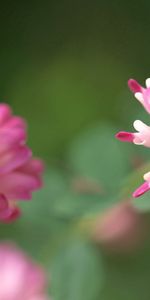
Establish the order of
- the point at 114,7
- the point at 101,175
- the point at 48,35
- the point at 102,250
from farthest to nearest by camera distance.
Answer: the point at 48,35 → the point at 114,7 → the point at 102,250 → the point at 101,175

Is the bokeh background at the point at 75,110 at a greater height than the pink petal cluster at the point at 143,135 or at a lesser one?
greater

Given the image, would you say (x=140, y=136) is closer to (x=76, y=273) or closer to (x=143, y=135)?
(x=143, y=135)

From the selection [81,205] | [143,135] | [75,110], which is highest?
[75,110]

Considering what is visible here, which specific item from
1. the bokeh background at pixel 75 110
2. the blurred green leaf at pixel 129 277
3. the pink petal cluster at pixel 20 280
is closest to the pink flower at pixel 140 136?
the bokeh background at pixel 75 110

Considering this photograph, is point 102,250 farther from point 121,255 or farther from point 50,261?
point 50,261

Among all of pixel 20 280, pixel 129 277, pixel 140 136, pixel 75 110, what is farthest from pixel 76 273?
pixel 75 110

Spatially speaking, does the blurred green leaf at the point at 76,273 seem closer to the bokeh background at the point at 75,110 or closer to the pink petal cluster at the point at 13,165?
the bokeh background at the point at 75,110

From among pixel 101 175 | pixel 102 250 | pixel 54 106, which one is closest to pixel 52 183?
pixel 101 175
